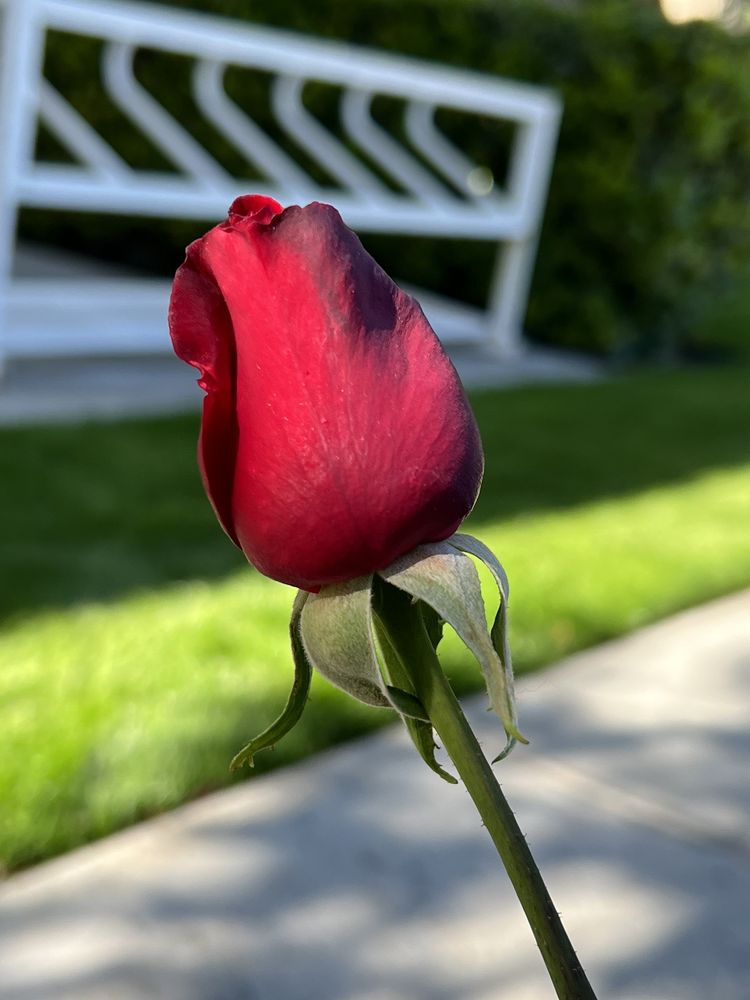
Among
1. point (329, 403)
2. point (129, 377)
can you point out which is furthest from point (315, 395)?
point (129, 377)

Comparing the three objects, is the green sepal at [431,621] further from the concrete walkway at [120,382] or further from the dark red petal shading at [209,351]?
the concrete walkway at [120,382]

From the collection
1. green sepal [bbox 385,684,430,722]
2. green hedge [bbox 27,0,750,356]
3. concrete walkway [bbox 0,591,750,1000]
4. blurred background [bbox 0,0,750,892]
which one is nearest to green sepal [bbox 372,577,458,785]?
green sepal [bbox 385,684,430,722]

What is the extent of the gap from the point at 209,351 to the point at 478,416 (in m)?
4.66

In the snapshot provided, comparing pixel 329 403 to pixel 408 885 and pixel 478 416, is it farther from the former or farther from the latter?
pixel 478 416

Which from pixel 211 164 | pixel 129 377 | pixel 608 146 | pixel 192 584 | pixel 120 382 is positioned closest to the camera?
pixel 192 584

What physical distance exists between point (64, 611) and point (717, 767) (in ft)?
4.58

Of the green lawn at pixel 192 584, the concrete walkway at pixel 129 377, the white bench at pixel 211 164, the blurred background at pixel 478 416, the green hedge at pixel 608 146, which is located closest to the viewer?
the green lawn at pixel 192 584

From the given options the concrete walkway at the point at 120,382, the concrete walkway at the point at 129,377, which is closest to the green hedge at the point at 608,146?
the concrete walkway at the point at 129,377

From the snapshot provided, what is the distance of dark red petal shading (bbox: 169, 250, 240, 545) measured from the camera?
0.52 m

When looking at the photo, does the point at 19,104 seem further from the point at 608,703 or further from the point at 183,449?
the point at 608,703

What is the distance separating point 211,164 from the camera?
5777 millimetres

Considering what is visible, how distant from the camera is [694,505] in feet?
13.9

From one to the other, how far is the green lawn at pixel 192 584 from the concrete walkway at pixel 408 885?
0.33ft

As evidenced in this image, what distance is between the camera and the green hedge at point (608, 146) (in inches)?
271
